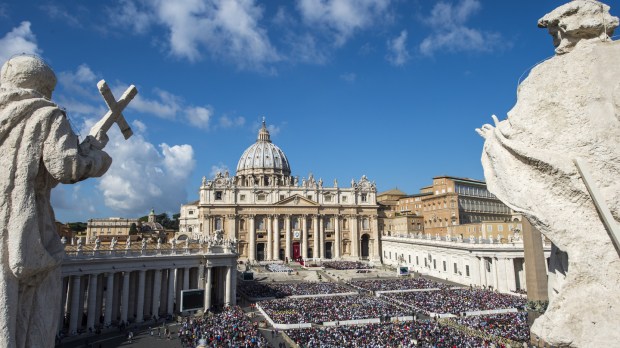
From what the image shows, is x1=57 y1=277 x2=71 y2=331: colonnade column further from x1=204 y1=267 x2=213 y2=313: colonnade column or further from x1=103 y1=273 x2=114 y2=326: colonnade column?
x1=204 y1=267 x2=213 y2=313: colonnade column

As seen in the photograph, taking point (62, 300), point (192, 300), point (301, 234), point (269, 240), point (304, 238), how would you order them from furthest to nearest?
point (301, 234), point (304, 238), point (269, 240), point (192, 300), point (62, 300)

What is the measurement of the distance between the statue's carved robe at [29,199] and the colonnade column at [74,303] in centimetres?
2268

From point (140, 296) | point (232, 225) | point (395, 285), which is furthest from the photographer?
point (232, 225)

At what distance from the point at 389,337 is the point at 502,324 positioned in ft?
23.9

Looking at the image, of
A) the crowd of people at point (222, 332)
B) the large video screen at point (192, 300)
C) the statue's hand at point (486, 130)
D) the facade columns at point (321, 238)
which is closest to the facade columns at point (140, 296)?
the large video screen at point (192, 300)

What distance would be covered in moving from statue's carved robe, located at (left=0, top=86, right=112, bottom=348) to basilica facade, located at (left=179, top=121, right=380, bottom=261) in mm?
67573

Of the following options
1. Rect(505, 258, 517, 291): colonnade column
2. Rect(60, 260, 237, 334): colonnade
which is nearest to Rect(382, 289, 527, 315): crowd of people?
Rect(505, 258, 517, 291): colonnade column

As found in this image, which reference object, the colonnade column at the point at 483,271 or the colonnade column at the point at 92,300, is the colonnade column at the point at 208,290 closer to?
the colonnade column at the point at 92,300

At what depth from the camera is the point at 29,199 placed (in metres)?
3.71

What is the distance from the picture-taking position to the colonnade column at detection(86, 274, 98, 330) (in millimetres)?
24531

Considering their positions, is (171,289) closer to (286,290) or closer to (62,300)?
(62,300)

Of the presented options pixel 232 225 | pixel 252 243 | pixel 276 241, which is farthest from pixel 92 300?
pixel 276 241

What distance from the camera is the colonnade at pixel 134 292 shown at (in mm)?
24531

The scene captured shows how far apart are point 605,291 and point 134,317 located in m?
28.3
